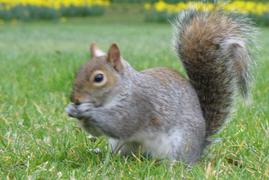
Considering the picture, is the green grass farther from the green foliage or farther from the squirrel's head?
the green foliage

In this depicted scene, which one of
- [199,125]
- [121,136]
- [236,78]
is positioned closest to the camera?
[121,136]

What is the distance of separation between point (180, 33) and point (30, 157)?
0.71m

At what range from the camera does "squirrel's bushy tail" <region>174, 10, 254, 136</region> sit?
7.91 ft

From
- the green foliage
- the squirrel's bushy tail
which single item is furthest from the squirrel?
the green foliage

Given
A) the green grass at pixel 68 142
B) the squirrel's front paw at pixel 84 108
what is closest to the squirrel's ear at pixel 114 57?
the squirrel's front paw at pixel 84 108

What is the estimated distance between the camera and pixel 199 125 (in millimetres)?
2287

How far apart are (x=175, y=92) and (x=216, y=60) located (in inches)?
9.1

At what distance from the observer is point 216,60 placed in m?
2.42

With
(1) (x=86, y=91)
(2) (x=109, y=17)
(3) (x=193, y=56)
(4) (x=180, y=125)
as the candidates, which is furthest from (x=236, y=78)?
(2) (x=109, y=17)

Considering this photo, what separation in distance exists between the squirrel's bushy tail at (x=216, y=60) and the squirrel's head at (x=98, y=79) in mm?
369

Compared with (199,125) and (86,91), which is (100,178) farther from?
(199,125)

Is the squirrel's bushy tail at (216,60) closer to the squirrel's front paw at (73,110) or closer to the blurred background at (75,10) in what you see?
the squirrel's front paw at (73,110)

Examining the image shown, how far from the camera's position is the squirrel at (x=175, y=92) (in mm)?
2100

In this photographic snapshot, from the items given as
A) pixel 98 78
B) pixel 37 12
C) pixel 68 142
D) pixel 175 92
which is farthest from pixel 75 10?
pixel 98 78
